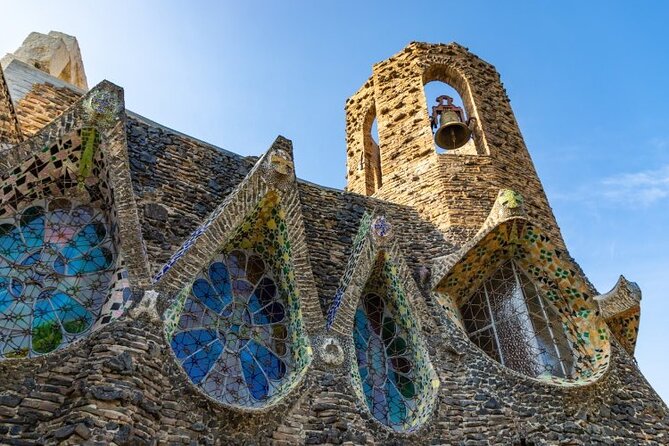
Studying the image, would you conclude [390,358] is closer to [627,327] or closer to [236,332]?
[236,332]

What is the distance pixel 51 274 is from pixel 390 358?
11.0ft

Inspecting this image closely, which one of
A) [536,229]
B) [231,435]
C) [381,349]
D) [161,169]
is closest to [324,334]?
[381,349]

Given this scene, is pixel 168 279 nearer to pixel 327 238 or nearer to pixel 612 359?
pixel 327 238

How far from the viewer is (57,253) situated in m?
5.49

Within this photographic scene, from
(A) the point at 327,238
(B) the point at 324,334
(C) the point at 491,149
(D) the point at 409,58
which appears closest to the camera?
(B) the point at 324,334

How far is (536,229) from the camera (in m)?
7.63

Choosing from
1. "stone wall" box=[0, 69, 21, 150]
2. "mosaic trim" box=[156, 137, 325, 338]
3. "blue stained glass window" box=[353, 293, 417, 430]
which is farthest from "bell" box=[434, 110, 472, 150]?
"stone wall" box=[0, 69, 21, 150]

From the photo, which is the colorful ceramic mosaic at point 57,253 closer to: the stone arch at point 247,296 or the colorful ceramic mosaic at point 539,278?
the stone arch at point 247,296

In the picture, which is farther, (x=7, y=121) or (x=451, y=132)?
(x=451, y=132)

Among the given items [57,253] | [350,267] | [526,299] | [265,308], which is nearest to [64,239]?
[57,253]

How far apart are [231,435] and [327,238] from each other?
3.10m

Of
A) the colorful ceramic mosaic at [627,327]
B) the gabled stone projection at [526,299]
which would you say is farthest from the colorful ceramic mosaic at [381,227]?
the colorful ceramic mosaic at [627,327]

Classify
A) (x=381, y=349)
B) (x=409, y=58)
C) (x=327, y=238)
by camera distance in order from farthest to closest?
(x=409, y=58), (x=327, y=238), (x=381, y=349)

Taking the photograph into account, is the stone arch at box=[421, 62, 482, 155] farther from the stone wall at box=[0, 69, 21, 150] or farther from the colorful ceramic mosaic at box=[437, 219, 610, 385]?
the stone wall at box=[0, 69, 21, 150]
